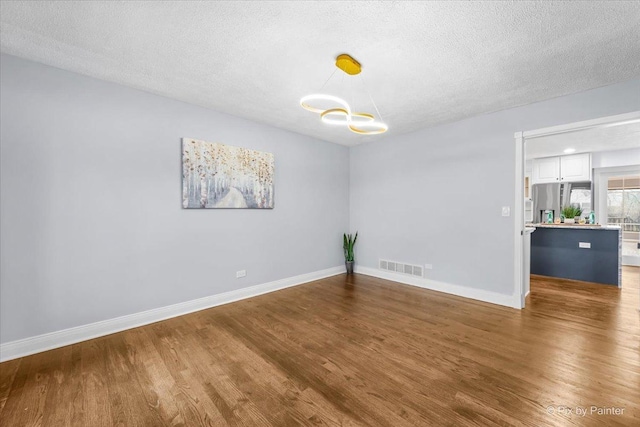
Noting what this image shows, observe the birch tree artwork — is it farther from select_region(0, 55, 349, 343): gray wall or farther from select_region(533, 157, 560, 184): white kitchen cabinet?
select_region(533, 157, 560, 184): white kitchen cabinet

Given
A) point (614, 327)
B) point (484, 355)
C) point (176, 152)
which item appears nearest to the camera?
point (484, 355)

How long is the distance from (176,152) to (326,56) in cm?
211

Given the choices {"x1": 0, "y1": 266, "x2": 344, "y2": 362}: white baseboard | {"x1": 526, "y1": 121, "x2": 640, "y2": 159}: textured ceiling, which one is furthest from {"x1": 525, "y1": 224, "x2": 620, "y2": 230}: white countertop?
{"x1": 0, "y1": 266, "x2": 344, "y2": 362}: white baseboard

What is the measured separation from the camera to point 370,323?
2.97 metres

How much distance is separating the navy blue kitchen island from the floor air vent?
8.53 feet

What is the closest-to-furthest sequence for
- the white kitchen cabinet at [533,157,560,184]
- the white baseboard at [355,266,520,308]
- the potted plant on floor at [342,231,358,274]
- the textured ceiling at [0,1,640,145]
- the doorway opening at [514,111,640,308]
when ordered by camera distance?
the textured ceiling at [0,1,640,145] → the white baseboard at [355,266,520,308] → the potted plant on floor at [342,231,358,274] → the doorway opening at [514,111,640,308] → the white kitchen cabinet at [533,157,560,184]

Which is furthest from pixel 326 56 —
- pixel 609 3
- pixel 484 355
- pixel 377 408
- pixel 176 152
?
pixel 484 355

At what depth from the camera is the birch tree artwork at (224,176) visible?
3.30 metres

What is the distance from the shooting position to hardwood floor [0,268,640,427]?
166 cm

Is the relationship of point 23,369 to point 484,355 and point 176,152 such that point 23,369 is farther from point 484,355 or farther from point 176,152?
point 484,355

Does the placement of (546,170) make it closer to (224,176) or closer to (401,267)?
(401,267)

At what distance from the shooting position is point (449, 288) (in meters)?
4.05

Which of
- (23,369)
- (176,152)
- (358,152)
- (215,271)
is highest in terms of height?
(358,152)

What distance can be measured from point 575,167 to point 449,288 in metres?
4.86
